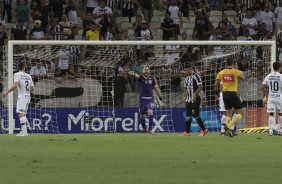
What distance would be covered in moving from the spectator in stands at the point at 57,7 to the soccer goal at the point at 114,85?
14.5 ft

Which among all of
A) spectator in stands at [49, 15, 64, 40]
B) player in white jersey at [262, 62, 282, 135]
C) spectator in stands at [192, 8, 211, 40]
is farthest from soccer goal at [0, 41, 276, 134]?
player in white jersey at [262, 62, 282, 135]

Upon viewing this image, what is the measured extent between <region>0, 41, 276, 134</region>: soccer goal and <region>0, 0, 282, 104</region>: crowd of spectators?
0.15 ft

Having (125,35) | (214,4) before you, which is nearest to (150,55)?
(125,35)

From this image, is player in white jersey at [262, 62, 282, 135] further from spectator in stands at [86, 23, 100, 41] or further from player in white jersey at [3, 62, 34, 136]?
spectator in stands at [86, 23, 100, 41]

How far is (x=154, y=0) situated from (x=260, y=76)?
9209 millimetres

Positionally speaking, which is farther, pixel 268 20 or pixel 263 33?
pixel 268 20

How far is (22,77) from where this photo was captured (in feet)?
94.1

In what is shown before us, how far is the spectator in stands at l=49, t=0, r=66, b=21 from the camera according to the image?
3925 centimetres

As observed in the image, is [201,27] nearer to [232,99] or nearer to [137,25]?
[137,25]

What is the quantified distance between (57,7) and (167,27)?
177 inches

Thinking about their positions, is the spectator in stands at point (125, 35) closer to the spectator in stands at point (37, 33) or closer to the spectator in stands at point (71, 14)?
the spectator in stands at point (71, 14)

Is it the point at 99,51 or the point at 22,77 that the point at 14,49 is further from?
the point at 22,77

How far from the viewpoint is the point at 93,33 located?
125 ft

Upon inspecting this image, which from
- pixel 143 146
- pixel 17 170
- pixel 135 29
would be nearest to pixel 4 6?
pixel 135 29
